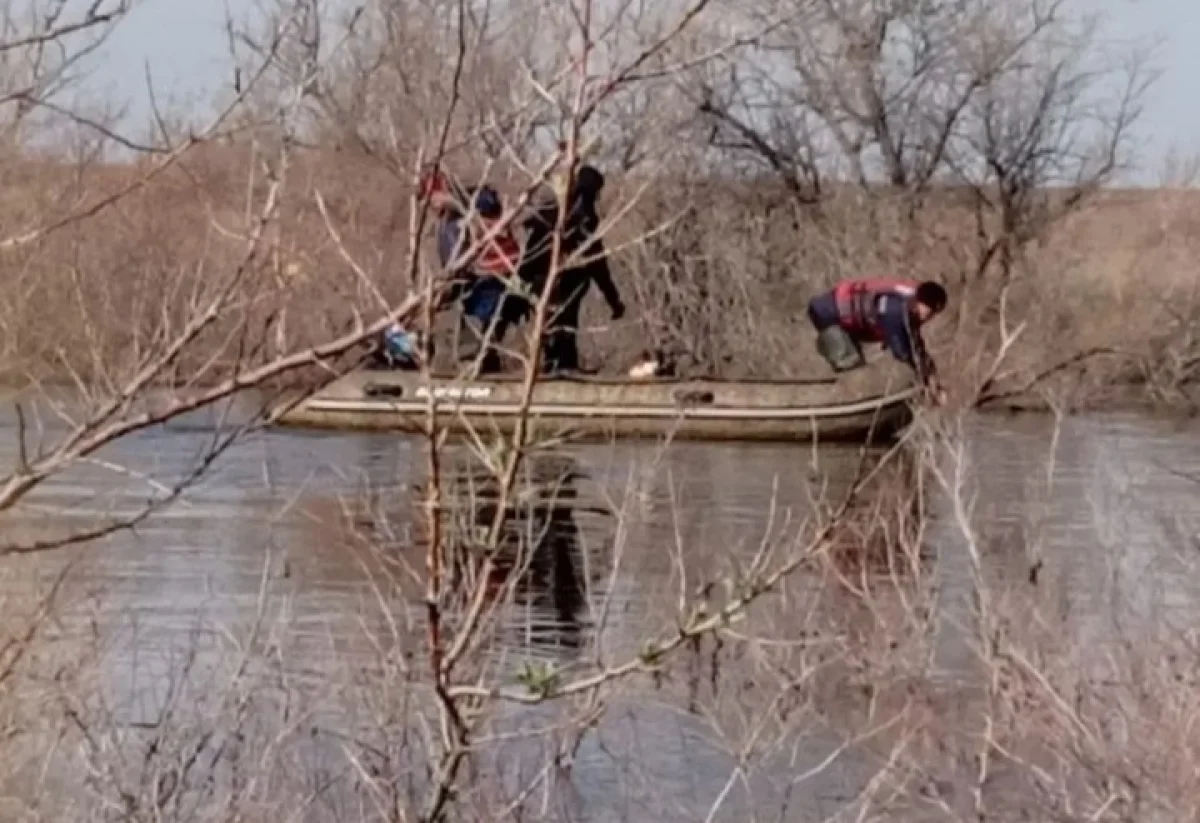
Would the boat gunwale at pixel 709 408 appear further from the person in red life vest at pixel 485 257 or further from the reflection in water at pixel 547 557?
the person in red life vest at pixel 485 257

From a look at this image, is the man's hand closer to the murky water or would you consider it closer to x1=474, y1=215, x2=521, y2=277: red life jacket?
the murky water

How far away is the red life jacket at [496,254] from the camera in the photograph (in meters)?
3.63

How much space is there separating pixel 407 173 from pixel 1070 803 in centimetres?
448

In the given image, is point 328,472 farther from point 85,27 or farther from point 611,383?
point 85,27

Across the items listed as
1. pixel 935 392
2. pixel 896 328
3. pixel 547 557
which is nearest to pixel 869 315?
pixel 896 328

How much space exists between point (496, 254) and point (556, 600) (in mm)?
9365

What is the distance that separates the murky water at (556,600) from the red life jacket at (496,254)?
425 mm

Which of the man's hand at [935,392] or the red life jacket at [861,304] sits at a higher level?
the red life jacket at [861,304]

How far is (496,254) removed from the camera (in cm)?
373

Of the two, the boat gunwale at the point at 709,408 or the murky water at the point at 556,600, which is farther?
the boat gunwale at the point at 709,408

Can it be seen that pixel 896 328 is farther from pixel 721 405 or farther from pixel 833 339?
pixel 721 405

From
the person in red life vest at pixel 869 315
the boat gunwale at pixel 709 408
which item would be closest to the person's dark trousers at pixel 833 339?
the person in red life vest at pixel 869 315

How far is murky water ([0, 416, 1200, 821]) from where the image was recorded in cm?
778

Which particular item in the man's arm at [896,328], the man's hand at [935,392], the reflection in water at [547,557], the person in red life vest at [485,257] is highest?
the person in red life vest at [485,257]
